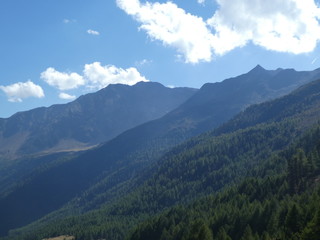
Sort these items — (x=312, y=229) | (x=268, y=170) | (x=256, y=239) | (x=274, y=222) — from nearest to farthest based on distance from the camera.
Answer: (x=312, y=229) < (x=256, y=239) < (x=274, y=222) < (x=268, y=170)

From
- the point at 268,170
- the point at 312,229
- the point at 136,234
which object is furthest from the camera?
the point at 268,170

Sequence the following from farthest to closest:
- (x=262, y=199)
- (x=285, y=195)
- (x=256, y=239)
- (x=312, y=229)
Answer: (x=262, y=199), (x=285, y=195), (x=256, y=239), (x=312, y=229)

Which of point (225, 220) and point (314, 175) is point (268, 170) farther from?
point (225, 220)

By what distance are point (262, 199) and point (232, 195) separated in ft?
60.5

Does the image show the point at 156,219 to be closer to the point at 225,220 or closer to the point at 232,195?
the point at 232,195

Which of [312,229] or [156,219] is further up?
[312,229]

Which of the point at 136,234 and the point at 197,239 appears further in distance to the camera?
the point at 136,234

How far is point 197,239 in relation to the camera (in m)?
81.0

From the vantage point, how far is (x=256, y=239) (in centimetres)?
7656

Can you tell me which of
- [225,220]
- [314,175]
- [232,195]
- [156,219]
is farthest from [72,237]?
[314,175]

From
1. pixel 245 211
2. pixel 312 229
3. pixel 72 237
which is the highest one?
pixel 312 229

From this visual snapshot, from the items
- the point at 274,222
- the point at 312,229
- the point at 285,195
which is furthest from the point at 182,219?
the point at 312,229

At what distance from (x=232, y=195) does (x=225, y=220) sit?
105 ft

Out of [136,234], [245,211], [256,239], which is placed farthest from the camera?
[136,234]
